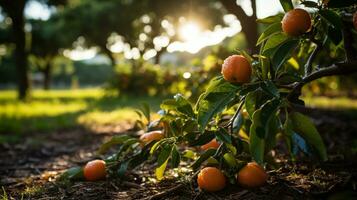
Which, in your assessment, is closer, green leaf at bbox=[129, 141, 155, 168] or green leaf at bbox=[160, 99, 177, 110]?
green leaf at bbox=[160, 99, 177, 110]

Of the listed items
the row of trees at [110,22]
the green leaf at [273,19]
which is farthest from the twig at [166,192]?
the row of trees at [110,22]

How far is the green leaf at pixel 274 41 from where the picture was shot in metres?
1.86

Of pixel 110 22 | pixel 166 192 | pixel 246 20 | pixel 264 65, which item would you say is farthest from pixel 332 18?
pixel 110 22

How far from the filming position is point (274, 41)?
6.12 ft

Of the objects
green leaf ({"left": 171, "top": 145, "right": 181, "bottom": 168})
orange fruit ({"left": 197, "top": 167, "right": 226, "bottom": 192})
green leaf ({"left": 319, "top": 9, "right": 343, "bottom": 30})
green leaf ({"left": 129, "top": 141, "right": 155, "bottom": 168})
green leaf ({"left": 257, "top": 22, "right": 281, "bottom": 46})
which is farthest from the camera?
green leaf ({"left": 129, "top": 141, "right": 155, "bottom": 168})

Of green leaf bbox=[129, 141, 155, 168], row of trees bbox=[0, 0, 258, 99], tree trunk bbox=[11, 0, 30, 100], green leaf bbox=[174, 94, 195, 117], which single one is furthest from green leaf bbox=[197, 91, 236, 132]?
row of trees bbox=[0, 0, 258, 99]

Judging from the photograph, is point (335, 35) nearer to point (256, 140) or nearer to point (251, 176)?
point (256, 140)

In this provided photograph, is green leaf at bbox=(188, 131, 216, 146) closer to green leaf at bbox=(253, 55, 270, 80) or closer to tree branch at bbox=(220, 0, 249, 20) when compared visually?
green leaf at bbox=(253, 55, 270, 80)

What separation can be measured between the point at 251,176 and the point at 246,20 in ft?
8.58

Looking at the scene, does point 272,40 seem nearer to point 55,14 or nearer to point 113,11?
point 113,11

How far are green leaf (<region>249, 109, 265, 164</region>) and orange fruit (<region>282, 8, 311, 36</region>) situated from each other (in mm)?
399

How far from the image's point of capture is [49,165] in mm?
3354

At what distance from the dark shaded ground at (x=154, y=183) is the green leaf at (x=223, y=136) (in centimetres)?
31

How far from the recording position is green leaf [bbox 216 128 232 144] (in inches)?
76.8
